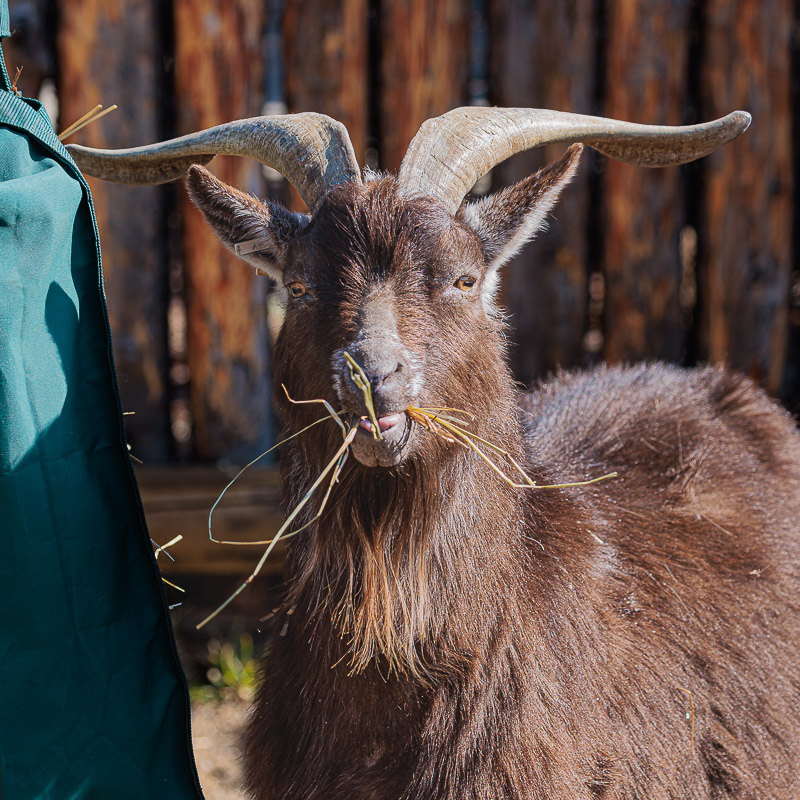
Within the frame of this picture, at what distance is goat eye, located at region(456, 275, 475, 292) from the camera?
8.86 ft

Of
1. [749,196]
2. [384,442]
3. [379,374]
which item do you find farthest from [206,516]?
[749,196]

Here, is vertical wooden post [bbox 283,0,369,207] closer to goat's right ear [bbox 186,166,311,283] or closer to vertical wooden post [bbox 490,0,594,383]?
vertical wooden post [bbox 490,0,594,383]

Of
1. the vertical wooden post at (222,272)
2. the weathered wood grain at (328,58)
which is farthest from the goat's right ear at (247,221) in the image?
the weathered wood grain at (328,58)

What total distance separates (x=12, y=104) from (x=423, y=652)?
6.07 feet

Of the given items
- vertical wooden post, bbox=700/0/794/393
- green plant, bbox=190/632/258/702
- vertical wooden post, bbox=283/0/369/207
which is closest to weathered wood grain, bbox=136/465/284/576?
green plant, bbox=190/632/258/702

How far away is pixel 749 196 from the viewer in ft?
16.7

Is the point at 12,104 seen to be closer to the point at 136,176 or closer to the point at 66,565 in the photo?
the point at 136,176

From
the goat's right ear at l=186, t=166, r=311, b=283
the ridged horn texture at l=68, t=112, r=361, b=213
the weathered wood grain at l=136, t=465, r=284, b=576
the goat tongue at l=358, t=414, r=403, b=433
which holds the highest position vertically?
the ridged horn texture at l=68, t=112, r=361, b=213

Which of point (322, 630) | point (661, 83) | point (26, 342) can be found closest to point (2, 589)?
point (26, 342)

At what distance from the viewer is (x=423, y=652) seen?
2648 mm

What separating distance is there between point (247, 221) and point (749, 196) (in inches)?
129

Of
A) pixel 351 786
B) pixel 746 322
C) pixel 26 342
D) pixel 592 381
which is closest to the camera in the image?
pixel 26 342

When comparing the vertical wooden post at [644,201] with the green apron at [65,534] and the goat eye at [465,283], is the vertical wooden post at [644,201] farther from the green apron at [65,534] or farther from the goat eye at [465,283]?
the green apron at [65,534]

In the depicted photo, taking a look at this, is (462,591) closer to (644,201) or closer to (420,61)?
(644,201)
